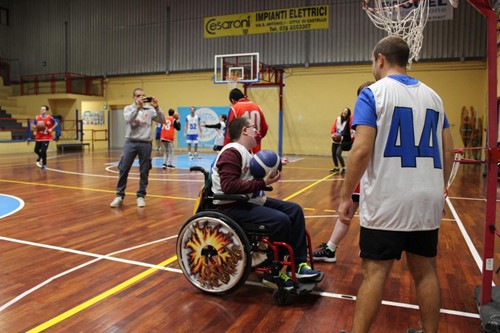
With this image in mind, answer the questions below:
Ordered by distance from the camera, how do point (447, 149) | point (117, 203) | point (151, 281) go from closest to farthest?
point (447, 149), point (151, 281), point (117, 203)

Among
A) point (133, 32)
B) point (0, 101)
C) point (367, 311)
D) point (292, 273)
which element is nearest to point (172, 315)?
point (292, 273)

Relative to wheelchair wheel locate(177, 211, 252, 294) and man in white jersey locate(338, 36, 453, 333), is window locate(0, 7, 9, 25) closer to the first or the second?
wheelchair wheel locate(177, 211, 252, 294)

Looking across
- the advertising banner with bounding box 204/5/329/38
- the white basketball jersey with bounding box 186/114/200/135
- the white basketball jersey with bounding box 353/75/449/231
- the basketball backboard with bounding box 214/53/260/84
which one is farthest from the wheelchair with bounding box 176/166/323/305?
the advertising banner with bounding box 204/5/329/38

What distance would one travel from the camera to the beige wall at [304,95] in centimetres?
1536

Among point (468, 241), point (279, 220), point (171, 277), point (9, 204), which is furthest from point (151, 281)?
point (9, 204)

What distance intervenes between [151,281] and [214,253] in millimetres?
718

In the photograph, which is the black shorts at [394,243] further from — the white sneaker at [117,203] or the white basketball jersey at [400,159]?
the white sneaker at [117,203]

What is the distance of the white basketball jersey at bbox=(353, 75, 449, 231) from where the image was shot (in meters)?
2.06

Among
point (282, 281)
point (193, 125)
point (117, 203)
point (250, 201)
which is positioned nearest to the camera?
point (282, 281)

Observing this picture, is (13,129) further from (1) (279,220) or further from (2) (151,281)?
(1) (279,220)

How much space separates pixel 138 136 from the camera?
6109mm

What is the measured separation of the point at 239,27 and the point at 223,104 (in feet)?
11.0

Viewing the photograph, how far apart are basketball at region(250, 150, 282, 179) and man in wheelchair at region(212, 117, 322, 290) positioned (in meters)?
0.04

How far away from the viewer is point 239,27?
18.4m
